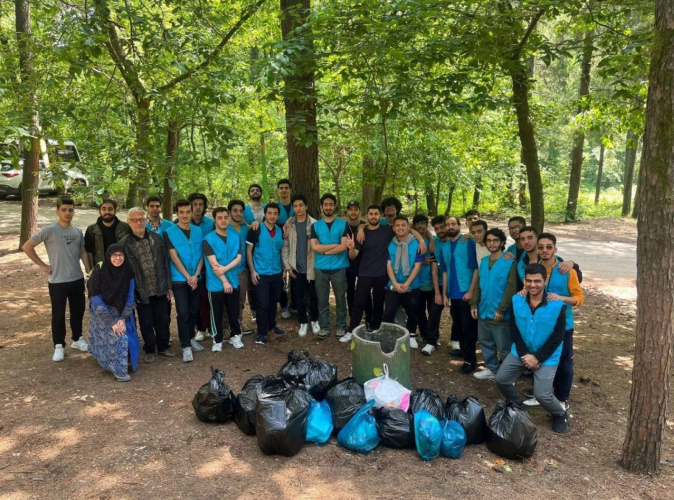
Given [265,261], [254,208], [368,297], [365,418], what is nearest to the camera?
[365,418]

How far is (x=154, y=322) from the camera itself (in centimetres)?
606

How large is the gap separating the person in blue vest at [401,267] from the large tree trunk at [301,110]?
1578 millimetres

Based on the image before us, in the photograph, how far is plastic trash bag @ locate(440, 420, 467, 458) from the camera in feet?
13.0

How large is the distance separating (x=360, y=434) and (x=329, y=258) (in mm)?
2871

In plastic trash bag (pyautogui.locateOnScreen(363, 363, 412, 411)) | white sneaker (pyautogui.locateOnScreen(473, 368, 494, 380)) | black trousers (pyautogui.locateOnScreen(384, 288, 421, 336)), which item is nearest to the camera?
plastic trash bag (pyautogui.locateOnScreen(363, 363, 412, 411))

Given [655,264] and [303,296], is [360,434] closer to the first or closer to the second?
[655,264]

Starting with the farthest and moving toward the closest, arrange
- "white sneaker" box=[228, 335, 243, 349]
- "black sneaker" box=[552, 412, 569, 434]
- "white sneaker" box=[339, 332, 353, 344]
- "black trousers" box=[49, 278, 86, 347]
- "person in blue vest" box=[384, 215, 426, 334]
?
"white sneaker" box=[339, 332, 353, 344], "white sneaker" box=[228, 335, 243, 349], "person in blue vest" box=[384, 215, 426, 334], "black trousers" box=[49, 278, 86, 347], "black sneaker" box=[552, 412, 569, 434]

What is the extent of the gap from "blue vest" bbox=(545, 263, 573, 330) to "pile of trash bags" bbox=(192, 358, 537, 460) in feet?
3.79

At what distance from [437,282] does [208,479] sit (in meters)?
3.67

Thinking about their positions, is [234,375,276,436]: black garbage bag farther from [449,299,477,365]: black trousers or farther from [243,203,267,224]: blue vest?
[243,203,267,224]: blue vest

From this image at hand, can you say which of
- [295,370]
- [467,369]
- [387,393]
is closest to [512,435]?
[387,393]

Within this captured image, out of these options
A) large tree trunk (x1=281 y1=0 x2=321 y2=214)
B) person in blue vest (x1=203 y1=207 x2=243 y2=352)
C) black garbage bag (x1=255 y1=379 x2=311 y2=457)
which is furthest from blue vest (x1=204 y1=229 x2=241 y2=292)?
black garbage bag (x1=255 y1=379 x2=311 y2=457)

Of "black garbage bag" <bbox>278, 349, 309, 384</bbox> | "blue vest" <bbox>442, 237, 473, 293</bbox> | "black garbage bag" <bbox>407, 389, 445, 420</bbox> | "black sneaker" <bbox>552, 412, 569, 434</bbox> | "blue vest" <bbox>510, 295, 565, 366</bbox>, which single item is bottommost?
"black sneaker" <bbox>552, 412, 569, 434</bbox>

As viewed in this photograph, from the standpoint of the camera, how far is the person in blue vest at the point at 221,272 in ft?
19.7
